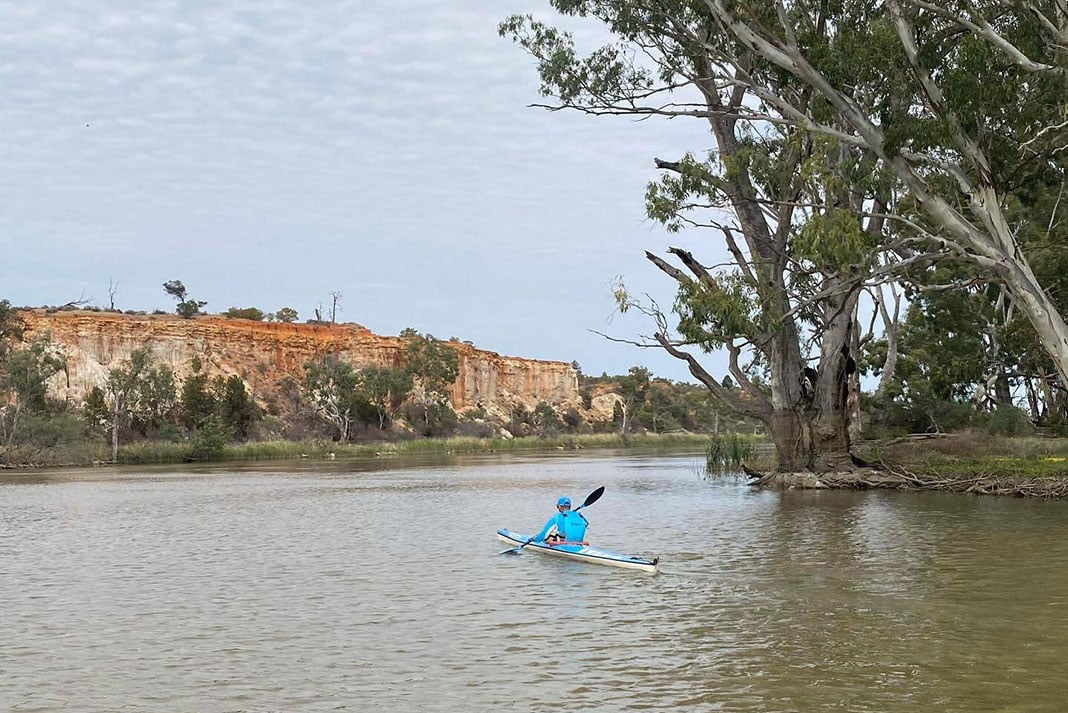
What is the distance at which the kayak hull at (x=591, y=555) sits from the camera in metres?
13.8

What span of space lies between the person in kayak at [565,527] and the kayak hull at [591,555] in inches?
5.3

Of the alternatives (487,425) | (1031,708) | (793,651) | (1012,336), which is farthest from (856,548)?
(487,425)

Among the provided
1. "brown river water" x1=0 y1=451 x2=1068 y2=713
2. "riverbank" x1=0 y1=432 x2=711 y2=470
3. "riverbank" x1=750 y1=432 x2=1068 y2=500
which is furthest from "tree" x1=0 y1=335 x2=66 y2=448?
"riverbank" x1=750 y1=432 x2=1068 y2=500

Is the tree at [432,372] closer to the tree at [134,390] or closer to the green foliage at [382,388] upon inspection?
the green foliage at [382,388]

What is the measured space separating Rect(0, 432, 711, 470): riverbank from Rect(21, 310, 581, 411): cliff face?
11752 millimetres

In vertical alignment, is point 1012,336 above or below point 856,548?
above

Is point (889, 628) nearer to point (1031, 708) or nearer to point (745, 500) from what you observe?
point (1031, 708)

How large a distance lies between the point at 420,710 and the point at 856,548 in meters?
9.82

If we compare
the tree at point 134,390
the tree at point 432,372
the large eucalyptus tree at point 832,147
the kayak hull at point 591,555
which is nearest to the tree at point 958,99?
the large eucalyptus tree at point 832,147

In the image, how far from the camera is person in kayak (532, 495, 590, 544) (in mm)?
15312

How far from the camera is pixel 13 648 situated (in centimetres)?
991

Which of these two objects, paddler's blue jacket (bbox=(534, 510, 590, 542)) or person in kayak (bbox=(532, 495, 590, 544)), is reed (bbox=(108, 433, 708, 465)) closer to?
person in kayak (bbox=(532, 495, 590, 544))

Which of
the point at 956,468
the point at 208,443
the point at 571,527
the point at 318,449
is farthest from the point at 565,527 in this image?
the point at 318,449

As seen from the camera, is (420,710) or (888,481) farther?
(888,481)
